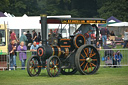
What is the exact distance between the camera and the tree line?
5566 centimetres

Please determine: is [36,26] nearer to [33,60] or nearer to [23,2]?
[33,60]

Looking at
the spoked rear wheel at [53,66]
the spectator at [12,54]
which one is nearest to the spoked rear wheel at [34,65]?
the spoked rear wheel at [53,66]

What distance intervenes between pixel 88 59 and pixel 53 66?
4.91ft

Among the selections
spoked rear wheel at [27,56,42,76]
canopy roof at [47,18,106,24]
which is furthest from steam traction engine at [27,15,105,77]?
canopy roof at [47,18,106,24]

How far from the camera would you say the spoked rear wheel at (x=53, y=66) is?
15516 millimetres

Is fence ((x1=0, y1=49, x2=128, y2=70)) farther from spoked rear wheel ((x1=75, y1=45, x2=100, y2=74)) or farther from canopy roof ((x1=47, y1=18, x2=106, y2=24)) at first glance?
canopy roof ((x1=47, y1=18, x2=106, y2=24))

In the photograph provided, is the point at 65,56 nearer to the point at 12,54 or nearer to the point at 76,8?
Answer: the point at 12,54

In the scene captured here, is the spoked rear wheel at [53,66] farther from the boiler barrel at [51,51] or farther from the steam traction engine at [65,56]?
the boiler barrel at [51,51]

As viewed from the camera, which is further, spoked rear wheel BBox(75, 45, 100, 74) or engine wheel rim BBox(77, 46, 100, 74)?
engine wheel rim BBox(77, 46, 100, 74)

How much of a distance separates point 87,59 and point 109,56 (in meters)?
4.14

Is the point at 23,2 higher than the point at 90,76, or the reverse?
the point at 23,2

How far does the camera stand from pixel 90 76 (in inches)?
626

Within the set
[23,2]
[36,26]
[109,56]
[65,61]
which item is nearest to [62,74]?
[65,61]

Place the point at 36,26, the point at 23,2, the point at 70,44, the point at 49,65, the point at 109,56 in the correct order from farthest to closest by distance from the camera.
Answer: the point at 23,2 → the point at 36,26 → the point at 109,56 → the point at 70,44 → the point at 49,65
